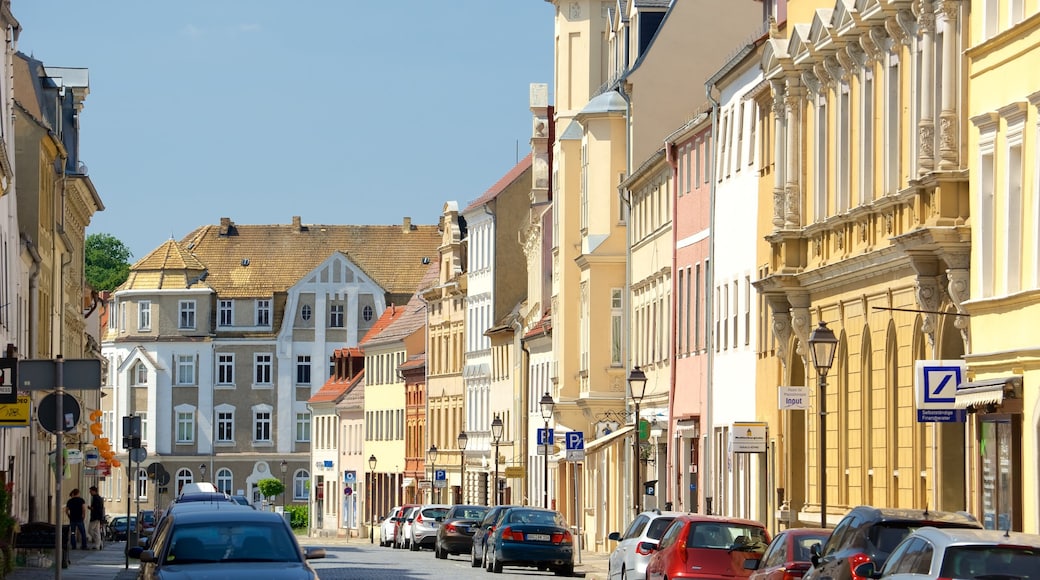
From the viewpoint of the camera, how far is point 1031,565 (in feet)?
54.1

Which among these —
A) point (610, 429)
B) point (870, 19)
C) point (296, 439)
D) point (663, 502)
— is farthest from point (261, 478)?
point (870, 19)

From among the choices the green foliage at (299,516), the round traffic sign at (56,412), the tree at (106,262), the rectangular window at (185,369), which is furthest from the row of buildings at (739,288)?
the tree at (106,262)

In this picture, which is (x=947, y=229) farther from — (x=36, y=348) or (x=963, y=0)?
(x=36, y=348)

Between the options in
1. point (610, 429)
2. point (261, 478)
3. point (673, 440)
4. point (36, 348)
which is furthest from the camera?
point (261, 478)

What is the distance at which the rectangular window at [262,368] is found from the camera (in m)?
138

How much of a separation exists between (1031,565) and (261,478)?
121588mm

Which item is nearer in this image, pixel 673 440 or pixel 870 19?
pixel 870 19

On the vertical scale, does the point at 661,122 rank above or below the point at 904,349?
above

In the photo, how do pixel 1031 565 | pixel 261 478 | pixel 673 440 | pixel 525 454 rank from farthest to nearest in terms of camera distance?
pixel 261 478
pixel 525 454
pixel 673 440
pixel 1031 565

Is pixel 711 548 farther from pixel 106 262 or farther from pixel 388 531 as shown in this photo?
pixel 106 262

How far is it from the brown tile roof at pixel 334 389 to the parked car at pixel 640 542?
9398 cm

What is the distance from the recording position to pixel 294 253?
140000 mm

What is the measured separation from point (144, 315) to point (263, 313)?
7317 millimetres

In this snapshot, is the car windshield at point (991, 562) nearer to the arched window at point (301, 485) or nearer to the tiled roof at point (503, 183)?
the tiled roof at point (503, 183)
